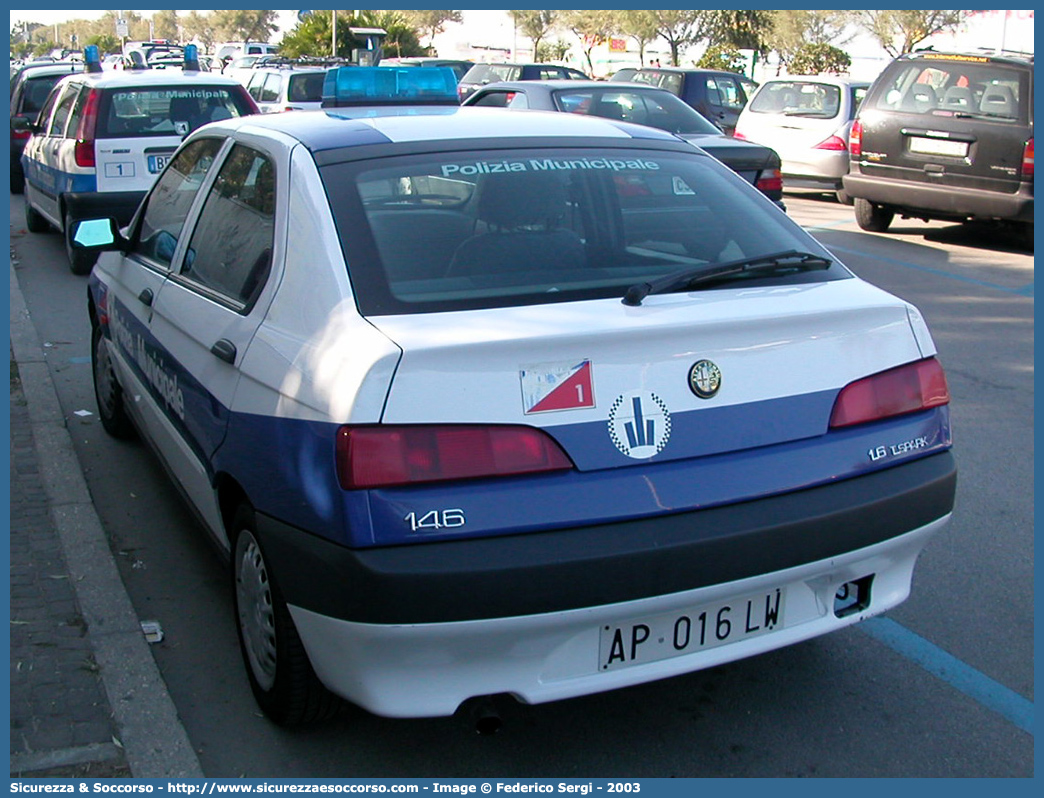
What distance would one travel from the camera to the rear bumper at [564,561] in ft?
8.85

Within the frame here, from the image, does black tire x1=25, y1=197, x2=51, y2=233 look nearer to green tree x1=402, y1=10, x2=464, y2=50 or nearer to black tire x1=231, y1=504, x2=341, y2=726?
black tire x1=231, y1=504, x2=341, y2=726

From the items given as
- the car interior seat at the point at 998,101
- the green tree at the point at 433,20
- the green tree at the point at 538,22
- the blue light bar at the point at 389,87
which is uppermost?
the green tree at the point at 433,20

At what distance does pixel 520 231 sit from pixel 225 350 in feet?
3.03

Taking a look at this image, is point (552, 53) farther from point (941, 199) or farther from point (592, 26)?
point (941, 199)

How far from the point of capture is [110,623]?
12.9 feet

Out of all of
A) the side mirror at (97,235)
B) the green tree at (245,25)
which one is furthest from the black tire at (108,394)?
the green tree at (245,25)

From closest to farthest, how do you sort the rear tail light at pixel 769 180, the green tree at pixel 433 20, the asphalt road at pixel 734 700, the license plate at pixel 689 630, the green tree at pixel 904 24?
the license plate at pixel 689 630, the asphalt road at pixel 734 700, the rear tail light at pixel 769 180, the green tree at pixel 904 24, the green tree at pixel 433 20

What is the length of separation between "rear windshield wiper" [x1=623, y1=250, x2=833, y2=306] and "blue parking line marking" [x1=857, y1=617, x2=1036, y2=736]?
1.28 metres

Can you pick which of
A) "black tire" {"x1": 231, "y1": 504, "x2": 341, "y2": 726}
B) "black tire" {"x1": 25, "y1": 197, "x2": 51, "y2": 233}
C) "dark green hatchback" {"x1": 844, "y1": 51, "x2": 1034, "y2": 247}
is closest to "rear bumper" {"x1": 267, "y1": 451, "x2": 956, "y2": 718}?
"black tire" {"x1": 231, "y1": 504, "x2": 341, "y2": 726}

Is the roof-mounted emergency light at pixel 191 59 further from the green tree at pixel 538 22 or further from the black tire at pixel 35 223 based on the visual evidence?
the green tree at pixel 538 22

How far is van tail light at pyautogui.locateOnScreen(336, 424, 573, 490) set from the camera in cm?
272

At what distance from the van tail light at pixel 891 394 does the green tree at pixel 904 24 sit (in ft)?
167

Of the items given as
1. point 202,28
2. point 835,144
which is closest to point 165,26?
point 202,28

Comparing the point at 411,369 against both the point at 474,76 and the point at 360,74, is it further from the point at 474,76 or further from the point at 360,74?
the point at 474,76
